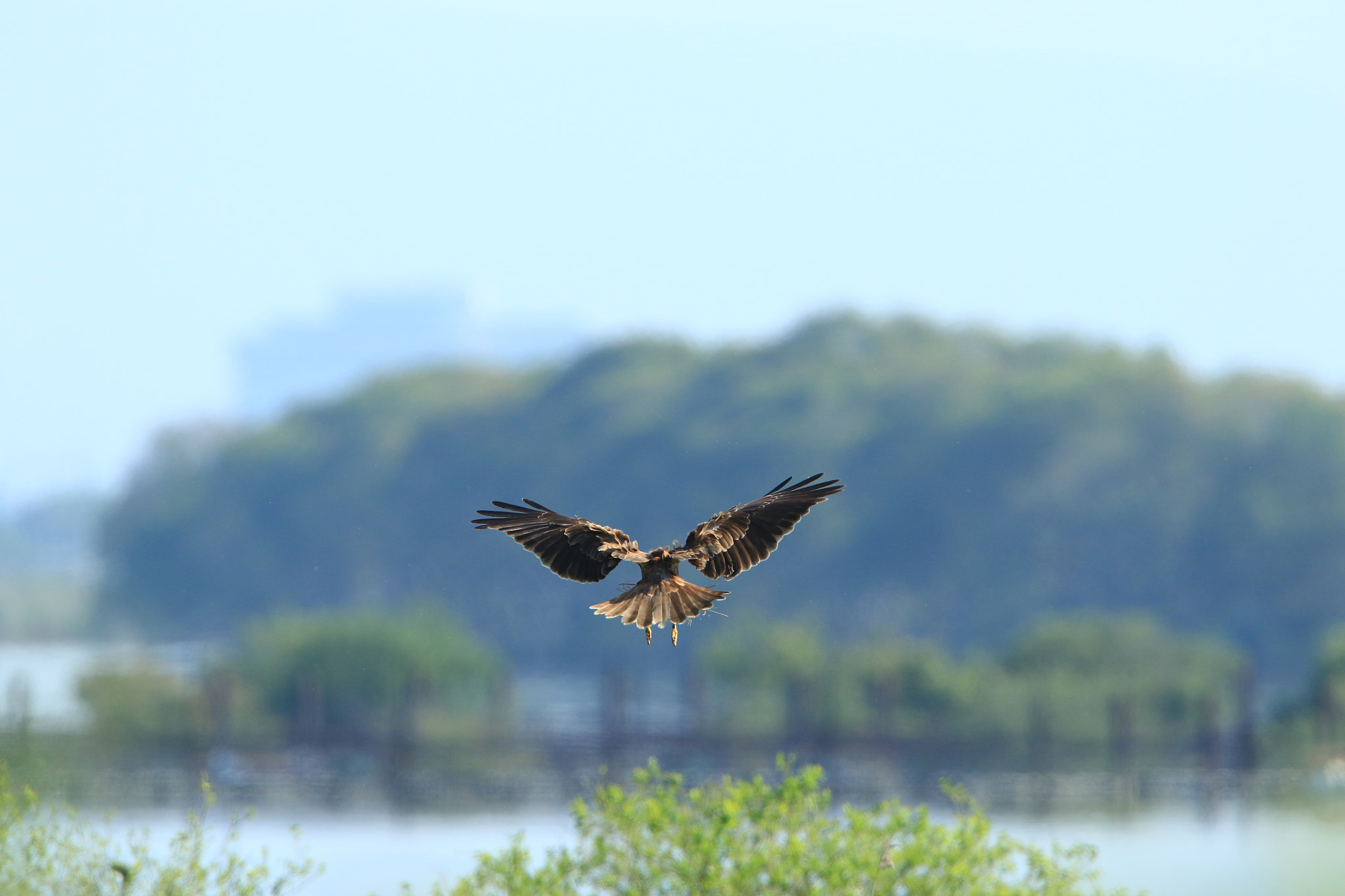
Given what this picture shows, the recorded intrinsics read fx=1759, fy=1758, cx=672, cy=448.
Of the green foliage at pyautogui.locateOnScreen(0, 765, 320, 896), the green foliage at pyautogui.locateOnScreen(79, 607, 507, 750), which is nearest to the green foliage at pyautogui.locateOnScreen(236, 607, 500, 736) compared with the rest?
the green foliage at pyautogui.locateOnScreen(79, 607, 507, 750)

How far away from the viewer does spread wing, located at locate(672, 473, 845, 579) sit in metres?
5.66

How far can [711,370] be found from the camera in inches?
2459

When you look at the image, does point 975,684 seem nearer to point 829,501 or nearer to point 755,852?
point 829,501

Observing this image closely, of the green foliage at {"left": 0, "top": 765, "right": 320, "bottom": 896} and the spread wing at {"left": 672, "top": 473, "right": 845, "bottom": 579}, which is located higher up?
the spread wing at {"left": 672, "top": 473, "right": 845, "bottom": 579}

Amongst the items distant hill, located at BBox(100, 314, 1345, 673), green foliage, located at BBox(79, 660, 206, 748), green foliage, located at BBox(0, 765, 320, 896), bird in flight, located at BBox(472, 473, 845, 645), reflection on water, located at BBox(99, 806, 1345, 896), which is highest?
distant hill, located at BBox(100, 314, 1345, 673)

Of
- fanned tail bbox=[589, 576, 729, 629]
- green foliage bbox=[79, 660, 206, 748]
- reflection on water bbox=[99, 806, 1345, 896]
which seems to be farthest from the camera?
green foliage bbox=[79, 660, 206, 748]

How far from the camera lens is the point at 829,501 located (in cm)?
5584

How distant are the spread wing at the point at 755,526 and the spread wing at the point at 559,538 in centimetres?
30

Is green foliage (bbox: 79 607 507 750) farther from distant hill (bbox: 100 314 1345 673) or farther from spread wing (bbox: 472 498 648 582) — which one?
spread wing (bbox: 472 498 648 582)

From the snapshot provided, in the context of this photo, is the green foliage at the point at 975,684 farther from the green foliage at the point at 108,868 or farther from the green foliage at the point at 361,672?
the green foliage at the point at 108,868

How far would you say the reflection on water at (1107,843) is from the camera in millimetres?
24859

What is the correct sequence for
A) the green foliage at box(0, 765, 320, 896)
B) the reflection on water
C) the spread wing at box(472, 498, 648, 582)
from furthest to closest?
the reflection on water
the green foliage at box(0, 765, 320, 896)
the spread wing at box(472, 498, 648, 582)

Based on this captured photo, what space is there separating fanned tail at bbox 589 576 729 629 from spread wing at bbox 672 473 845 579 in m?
0.36

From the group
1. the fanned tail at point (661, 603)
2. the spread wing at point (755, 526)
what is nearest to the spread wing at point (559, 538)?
the spread wing at point (755, 526)
